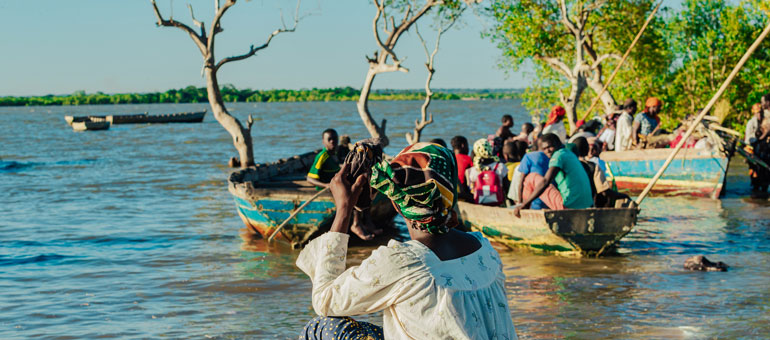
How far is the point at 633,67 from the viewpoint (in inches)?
827

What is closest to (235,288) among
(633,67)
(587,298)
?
(587,298)

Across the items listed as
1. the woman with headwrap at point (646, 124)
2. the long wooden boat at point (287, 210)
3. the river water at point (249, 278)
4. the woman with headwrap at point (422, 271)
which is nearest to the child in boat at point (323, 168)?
the long wooden boat at point (287, 210)

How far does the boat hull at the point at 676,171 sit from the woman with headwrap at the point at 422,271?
10900mm

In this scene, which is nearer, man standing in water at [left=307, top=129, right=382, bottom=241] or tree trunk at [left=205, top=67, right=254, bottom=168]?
man standing in water at [left=307, top=129, right=382, bottom=241]

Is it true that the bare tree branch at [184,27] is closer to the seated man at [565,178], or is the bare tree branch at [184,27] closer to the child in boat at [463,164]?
the child in boat at [463,164]

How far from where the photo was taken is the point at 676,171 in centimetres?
1391

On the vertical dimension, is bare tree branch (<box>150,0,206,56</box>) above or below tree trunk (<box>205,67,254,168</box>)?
above

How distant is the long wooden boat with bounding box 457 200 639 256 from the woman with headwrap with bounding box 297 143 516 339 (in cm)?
554

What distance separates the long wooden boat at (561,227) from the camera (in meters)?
8.12

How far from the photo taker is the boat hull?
13312 mm

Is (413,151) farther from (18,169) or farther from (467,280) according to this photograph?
(18,169)

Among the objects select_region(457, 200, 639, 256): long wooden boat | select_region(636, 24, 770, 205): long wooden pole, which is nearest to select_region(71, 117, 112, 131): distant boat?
select_region(457, 200, 639, 256): long wooden boat

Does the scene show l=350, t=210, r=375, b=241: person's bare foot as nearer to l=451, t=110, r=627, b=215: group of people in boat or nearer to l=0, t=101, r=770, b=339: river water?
l=0, t=101, r=770, b=339: river water

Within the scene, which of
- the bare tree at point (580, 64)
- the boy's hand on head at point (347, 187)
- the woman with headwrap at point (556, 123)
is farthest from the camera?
the bare tree at point (580, 64)
